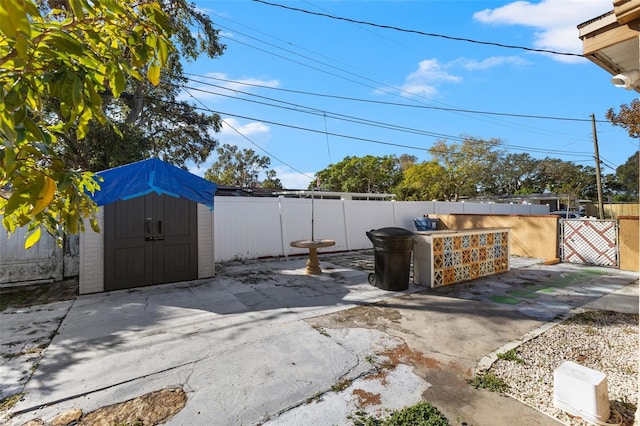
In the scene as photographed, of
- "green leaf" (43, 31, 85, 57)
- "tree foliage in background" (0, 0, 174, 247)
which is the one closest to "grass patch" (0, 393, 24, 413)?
"tree foliage in background" (0, 0, 174, 247)

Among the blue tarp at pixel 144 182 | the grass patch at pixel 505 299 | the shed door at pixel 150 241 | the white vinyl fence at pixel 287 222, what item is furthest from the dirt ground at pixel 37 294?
the grass patch at pixel 505 299

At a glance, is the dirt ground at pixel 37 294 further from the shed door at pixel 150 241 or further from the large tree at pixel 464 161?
the large tree at pixel 464 161

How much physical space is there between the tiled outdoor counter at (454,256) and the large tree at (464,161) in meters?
21.2

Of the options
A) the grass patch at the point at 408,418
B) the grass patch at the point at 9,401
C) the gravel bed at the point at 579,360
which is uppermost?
the grass patch at the point at 9,401

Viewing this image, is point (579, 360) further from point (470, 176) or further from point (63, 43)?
point (470, 176)

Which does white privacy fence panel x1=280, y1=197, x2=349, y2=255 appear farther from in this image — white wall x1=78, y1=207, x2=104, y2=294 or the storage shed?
white wall x1=78, y1=207, x2=104, y2=294

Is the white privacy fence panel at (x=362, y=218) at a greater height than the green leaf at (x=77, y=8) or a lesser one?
lesser

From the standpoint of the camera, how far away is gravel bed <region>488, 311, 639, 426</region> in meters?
2.52

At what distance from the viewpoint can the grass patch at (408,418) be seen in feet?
7.40

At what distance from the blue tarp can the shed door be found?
16.1 inches

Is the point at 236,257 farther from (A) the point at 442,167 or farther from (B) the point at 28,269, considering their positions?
(A) the point at 442,167

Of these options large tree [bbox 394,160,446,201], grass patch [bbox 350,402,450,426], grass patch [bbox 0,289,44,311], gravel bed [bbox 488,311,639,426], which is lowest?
gravel bed [bbox 488,311,639,426]

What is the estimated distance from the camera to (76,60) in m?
1.01

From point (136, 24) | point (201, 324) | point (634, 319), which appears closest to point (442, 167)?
point (634, 319)
